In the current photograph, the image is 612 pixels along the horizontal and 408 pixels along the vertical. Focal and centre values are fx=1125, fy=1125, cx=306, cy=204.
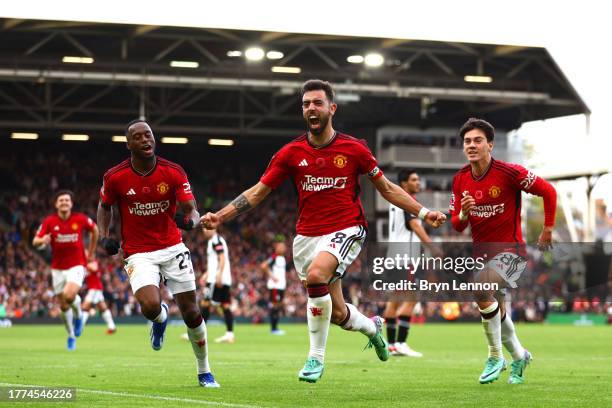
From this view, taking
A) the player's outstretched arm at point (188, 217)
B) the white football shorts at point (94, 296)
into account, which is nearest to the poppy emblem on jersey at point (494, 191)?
the player's outstretched arm at point (188, 217)

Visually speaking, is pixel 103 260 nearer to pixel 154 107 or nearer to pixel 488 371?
pixel 154 107

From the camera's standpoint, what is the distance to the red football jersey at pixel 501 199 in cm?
1110

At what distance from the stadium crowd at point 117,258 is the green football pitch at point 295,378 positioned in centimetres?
2152

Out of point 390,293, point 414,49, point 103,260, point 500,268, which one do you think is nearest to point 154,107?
point 103,260

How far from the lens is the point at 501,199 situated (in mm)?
11180

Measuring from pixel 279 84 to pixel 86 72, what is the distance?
23.2 ft

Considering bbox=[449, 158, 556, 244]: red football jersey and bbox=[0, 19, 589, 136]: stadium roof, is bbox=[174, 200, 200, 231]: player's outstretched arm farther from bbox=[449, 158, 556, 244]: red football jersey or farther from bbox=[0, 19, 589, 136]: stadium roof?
bbox=[0, 19, 589, 136]: stadium roof

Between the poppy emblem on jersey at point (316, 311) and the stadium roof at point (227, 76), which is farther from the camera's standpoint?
the stadium roof at point (227, 76)

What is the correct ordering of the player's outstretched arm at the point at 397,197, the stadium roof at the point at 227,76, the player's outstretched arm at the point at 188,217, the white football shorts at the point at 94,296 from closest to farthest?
the player's outstretched arm at the point at 397,197, the player's outstretched arm at the point at 188,217, the white football shorts at the point at 94,296, the stadium roof at the point at 227,76

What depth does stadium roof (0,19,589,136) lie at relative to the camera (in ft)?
133

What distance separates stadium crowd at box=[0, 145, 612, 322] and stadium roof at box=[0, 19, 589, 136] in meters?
2.47

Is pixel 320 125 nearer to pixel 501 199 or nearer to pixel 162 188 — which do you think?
pixel 162 188

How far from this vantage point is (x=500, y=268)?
1134 centimetres

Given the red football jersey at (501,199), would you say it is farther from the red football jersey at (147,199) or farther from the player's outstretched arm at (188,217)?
the red football jersey at (147,199)
